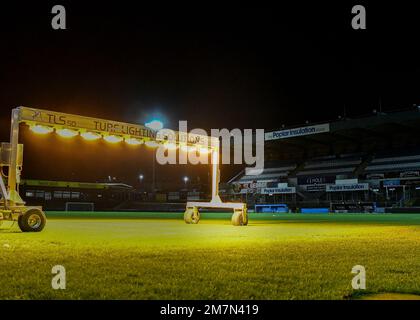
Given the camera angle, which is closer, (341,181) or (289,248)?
(289,248)

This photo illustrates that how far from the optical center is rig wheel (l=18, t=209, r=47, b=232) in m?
14.0

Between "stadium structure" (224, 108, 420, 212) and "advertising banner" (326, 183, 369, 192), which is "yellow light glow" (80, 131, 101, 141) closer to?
"stadium structure" (224, 108, 420, 212)

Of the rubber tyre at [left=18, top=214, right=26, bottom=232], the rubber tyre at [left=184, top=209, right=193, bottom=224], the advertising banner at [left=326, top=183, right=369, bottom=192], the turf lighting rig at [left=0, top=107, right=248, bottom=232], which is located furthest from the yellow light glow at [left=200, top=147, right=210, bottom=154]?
the advertising banner at [left=326, top=183, right=369, bottom=192]

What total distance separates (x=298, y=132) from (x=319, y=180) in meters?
7.29

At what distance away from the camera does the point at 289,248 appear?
9.86m

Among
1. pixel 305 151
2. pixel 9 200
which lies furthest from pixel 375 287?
pixel 305 151

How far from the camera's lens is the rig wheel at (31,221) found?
13961 millimetres

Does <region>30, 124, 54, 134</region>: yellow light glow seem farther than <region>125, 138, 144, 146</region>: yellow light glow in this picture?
No

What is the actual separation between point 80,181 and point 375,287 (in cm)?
7491

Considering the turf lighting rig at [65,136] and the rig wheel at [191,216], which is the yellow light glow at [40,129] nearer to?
the turf lighting rig at [65,136]

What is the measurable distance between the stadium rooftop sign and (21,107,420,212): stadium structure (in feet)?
Result: 0.40

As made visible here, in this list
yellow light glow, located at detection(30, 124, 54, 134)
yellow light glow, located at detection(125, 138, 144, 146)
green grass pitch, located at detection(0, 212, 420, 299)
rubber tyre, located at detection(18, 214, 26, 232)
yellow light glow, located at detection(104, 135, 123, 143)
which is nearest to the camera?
green grass pitch, located at detection(0, 212, 420, 299)

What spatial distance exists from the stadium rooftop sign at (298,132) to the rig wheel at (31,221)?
155 feet
